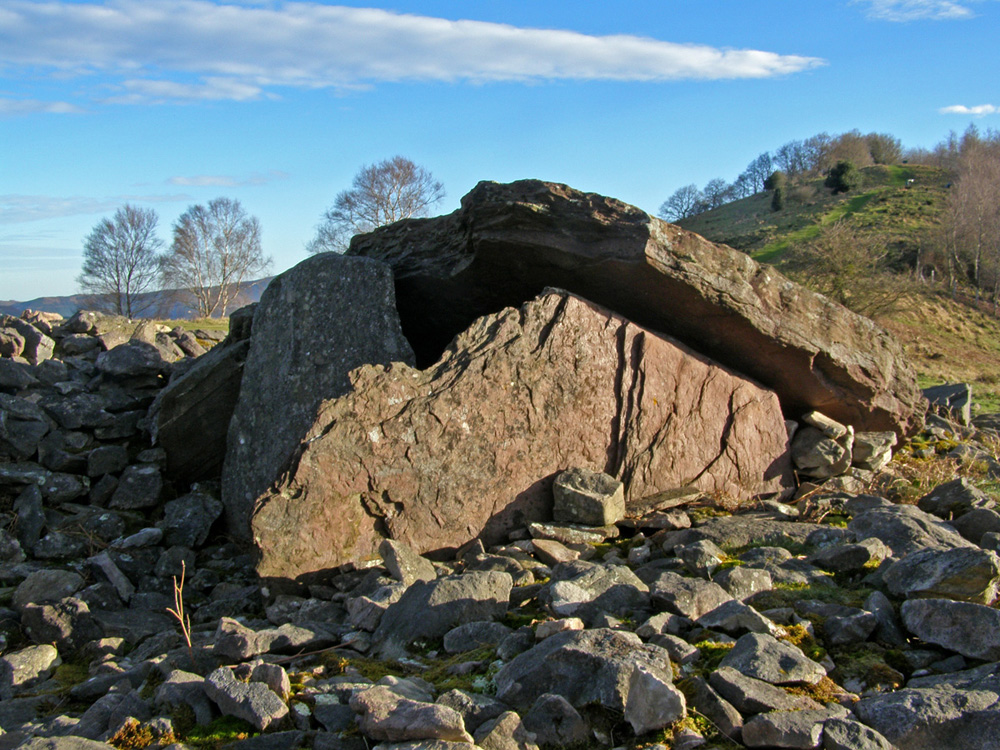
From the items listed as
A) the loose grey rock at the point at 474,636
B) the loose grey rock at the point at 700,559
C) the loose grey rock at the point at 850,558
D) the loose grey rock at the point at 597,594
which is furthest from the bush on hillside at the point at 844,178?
the loose grey rock at the point at 474,636

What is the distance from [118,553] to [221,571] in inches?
33.1

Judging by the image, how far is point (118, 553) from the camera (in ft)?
20.0

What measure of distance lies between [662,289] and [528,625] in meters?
3.82

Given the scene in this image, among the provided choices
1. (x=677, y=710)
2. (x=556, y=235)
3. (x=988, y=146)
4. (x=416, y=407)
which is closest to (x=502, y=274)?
(x=556, y=235)

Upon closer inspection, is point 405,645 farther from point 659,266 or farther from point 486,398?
point 659,266

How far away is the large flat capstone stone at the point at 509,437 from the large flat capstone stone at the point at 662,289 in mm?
331

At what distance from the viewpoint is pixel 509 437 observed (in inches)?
239

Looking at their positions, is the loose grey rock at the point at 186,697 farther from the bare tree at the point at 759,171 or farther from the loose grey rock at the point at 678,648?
the bare tree at the point at 759,171

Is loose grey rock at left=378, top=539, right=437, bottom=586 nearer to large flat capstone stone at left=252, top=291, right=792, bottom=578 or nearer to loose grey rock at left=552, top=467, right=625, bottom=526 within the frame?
large flat capstone stone at left=252, top=291, right=792, bottom=578

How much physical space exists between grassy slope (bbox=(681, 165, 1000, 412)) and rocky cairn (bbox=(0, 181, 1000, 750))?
1263 centimetres

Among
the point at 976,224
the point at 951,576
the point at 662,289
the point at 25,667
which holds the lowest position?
the point at 25,667

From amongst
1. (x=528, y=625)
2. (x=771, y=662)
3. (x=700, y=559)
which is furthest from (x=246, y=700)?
(x=700, y=559)

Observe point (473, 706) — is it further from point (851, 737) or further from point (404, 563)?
point (404, 563)

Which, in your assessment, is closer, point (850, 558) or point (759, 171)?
point (850, 558)
